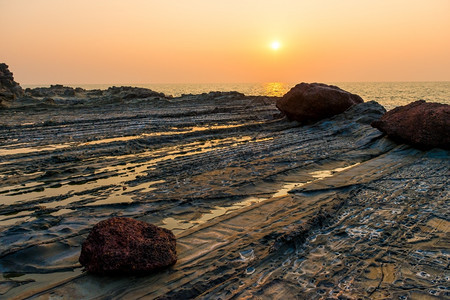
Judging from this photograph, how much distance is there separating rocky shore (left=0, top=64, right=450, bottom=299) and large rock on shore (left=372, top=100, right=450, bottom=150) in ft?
1.08

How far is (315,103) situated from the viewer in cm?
1546

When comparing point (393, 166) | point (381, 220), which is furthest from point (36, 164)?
point (393, 166)

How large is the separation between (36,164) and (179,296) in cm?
692

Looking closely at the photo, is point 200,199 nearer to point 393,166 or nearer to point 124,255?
point 124,255

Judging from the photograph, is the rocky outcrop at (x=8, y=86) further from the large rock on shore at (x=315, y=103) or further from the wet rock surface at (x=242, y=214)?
the large rock on shore at (x=315, y=103)

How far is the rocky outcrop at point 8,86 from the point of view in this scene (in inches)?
1084

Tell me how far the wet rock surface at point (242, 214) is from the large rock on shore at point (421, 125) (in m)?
0.33

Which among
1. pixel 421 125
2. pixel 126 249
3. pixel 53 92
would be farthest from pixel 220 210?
pixel 53 92

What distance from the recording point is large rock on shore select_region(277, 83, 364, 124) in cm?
1548

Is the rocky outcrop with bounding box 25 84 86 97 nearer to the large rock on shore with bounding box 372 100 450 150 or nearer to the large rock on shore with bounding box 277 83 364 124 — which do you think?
the large rock on shore with bounding box 277 83 364 124

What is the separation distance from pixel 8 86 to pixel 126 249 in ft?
113

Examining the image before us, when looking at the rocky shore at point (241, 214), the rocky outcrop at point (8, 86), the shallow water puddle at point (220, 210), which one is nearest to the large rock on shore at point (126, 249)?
the rocky shore at point (241, 214)

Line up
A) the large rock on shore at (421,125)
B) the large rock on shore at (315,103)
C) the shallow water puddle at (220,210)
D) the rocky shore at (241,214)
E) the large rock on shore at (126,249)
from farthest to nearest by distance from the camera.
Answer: the large rock on shore at (315,103)
the large rock on shore at (421,125)
the shallow water puddle at (220,210)
the large rock on shore at (126,249)
the rocky shore at (241,214)

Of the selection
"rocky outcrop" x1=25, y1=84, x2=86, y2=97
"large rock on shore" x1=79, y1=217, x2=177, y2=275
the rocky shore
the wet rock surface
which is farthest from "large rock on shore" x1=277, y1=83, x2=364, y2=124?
"rocky outcrop" x1=25, y1=84, x2=86, y2=97
